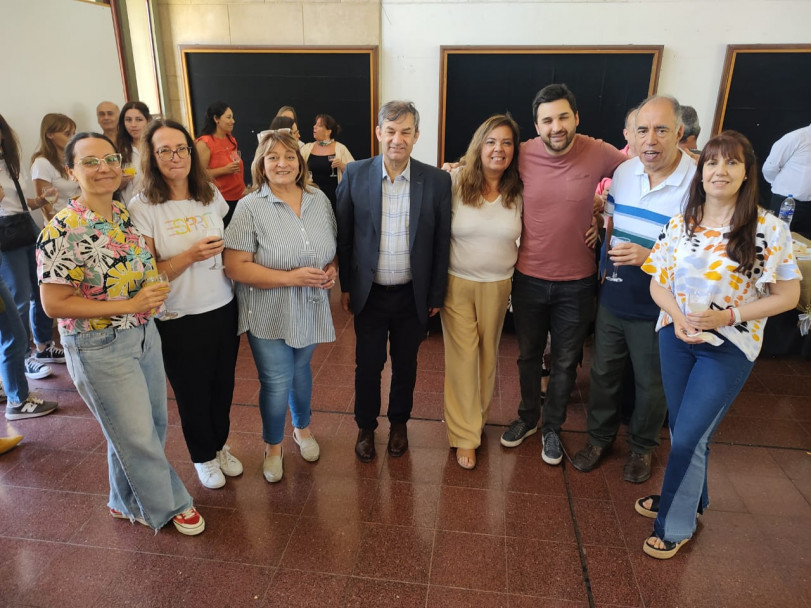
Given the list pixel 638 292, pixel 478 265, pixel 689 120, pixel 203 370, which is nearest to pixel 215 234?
pixel 203 370

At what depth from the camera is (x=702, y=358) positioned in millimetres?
2002

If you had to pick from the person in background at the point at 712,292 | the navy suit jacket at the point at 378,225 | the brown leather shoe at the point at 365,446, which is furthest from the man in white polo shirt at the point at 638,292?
the brown leather shoe at the point at 365,446

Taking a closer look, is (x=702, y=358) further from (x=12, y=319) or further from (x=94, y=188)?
(x=12, y=319)

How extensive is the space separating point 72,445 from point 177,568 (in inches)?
48.1

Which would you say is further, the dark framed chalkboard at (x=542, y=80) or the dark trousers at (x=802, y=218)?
the dark framed chalkboard at (x=542, y=80)

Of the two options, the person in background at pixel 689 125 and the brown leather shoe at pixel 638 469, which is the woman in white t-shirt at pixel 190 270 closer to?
the brown leather shoe at pixel 638 469

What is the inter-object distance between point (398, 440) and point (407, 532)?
587mm

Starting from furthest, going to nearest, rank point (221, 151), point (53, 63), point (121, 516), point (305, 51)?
point (305, 51)
point (53, 63)
point (221, 151)
point (121, 516)

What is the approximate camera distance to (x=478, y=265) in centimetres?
252

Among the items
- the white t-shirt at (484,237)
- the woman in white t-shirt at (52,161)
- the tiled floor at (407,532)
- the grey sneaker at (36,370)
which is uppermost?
the woman in white t-shirt at (52,161)

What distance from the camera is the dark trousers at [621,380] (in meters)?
2.47

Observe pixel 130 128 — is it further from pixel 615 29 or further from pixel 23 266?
pixel 615 29

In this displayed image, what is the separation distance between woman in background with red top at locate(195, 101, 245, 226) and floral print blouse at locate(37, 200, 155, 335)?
2299 millimetres

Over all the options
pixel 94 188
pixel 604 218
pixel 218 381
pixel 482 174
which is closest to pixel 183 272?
pixel 94 188
